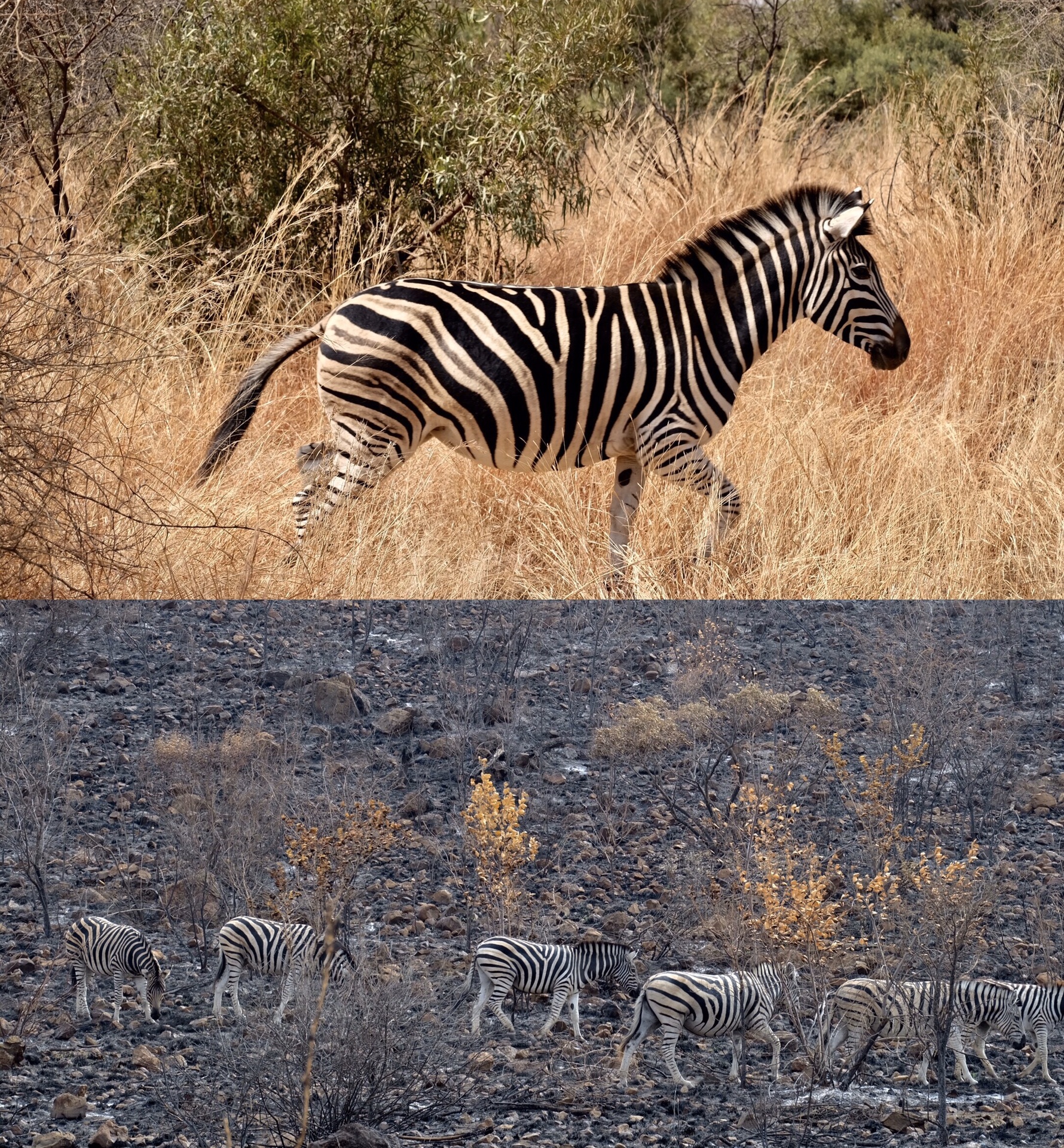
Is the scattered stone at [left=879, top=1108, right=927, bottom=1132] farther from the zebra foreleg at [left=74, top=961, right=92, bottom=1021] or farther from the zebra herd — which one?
the zebra foreleg at [left=74, top=961, right=92, bottom=1021]

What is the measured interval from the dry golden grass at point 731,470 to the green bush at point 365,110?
45 cm

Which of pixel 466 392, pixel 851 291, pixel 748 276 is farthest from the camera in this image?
pixel 851 291

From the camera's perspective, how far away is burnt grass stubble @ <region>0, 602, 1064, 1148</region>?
2607 millimetres

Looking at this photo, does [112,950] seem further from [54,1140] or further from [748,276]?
[748,276]

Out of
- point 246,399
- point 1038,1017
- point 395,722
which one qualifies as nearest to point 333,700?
point 395,722

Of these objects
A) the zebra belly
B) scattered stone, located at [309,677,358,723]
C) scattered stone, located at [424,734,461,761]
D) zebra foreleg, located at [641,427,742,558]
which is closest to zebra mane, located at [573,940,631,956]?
scattered stone, located at [424,734,461,761]

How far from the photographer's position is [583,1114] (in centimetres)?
260

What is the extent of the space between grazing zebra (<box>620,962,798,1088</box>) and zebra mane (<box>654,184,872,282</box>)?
300 cm

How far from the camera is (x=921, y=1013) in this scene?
9.02 ft

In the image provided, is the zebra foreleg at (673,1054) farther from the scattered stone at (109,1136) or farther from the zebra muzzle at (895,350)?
the zebra muzzle at (895,350)

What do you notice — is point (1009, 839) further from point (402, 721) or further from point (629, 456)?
point (629, 456)

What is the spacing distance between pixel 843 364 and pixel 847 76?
33.9 ft

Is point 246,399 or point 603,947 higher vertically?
point 246,399

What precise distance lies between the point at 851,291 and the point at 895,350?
0.34 meters
